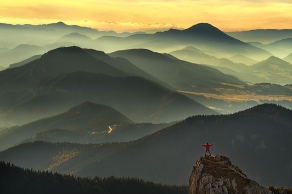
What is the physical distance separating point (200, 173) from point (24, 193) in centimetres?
13207

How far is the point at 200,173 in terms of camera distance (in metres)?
80.7

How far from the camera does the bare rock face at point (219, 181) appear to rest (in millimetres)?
78438

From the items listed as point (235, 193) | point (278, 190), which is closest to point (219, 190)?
point (235, 193)

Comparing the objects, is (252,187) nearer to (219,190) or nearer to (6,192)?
(219,190)

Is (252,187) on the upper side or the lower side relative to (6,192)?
upper

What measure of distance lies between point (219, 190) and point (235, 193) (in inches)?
97.3

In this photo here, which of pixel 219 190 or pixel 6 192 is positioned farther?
pixel 6 192

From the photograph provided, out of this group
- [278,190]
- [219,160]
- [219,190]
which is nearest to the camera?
[219,190]

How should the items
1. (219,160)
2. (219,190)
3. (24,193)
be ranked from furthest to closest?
(24,193), (219,160), (219,190)

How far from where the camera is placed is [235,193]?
78.4 m

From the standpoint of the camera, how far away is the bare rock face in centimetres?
7844

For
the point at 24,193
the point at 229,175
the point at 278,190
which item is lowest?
the point at 24,193

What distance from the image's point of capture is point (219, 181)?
259 feet

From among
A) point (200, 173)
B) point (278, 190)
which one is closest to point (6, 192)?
point (278, 190)
